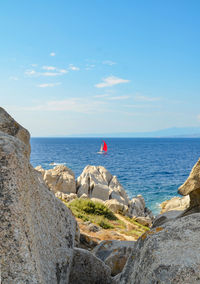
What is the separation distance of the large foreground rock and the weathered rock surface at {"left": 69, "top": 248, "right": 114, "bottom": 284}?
76 centimetres

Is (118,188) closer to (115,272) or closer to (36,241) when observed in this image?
(115,272)

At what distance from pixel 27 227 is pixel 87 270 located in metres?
3.50

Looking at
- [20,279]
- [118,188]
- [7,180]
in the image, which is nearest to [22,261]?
[20,279]

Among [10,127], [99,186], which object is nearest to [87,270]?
[10,127]

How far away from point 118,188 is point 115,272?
3337 cm

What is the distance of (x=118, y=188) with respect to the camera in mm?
41875

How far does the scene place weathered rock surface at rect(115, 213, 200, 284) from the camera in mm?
3531

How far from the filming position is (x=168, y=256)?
12.6ft

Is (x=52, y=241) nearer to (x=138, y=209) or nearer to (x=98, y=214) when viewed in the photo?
(x=98, y=214)

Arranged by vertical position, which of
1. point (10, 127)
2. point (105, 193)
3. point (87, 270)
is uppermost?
point (10, 127)

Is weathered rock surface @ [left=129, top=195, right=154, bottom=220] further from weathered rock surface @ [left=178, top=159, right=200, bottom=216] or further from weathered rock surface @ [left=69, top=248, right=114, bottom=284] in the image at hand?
weathered rock surface @ [left=69, top=248, right=114, bottom=284]

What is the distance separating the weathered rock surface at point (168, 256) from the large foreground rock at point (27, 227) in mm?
1441

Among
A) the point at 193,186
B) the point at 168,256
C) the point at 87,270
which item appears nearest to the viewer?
the point at 168,256

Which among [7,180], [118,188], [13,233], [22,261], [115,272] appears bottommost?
[118,188]
